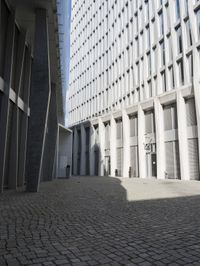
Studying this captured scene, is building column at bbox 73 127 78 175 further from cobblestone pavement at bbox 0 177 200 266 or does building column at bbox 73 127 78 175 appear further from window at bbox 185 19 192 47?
cobblestone pavement at bbox 0 177 200 266

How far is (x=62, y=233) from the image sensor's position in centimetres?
546

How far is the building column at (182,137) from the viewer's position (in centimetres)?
2571

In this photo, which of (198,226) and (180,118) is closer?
(198,226)

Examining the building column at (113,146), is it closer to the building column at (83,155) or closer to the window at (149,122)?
the window at (149,122)

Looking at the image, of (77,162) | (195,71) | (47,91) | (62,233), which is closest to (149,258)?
(62,233)

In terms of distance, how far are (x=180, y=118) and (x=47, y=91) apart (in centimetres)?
1607

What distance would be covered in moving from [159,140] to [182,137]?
3.37 m

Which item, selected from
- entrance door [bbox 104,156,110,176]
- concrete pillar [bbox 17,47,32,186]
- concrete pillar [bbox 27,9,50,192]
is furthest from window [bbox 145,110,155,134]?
concrete pillar [bbox 27,9,50,192]

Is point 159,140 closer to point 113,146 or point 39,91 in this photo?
point 113,146

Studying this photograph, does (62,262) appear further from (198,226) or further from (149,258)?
(198,226)

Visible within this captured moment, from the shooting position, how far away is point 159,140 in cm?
2920

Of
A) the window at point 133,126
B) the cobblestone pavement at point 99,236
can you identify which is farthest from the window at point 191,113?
the cobblestone pavement at point 99,236

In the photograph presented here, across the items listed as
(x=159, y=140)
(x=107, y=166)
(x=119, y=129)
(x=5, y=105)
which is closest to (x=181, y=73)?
(x=159, y=140)

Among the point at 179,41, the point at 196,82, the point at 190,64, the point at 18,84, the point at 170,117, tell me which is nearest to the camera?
the point at 18,84
